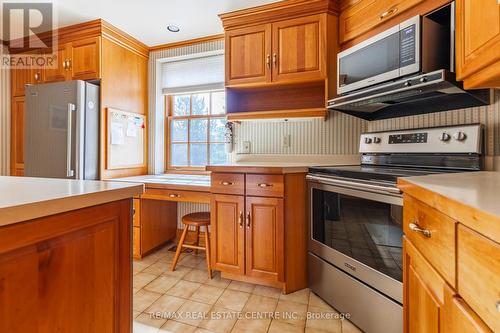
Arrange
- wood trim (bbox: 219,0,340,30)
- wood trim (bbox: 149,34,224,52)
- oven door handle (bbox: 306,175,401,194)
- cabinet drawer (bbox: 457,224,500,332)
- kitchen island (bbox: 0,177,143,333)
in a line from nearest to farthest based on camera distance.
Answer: cabinet drawer (bbox: 457,224,500,332), kitchen island (bbox: 0,177,143,333), oven door handle (bbox: 306,175,401,194), wood trim (bbox: 219,0,340,30), wood trim (bbox: 149,34,224,52)

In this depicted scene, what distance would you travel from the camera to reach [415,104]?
165cm

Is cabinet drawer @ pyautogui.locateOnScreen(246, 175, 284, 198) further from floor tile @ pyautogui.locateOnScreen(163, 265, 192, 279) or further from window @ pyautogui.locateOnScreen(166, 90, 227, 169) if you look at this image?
window @ pyautogui.locateOnScreen(166, 90, 227, 169)

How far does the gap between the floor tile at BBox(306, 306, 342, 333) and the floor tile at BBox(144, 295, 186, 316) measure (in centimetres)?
88

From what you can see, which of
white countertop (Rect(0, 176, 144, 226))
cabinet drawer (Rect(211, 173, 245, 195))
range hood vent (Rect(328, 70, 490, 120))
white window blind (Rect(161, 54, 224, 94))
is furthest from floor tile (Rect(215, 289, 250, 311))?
white window blind (Rect(161, 54, 224, 94))

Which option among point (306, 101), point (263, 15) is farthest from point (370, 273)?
point (263, 15)

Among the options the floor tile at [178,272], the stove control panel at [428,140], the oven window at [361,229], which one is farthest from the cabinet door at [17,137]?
the stove control panel at [428,140]

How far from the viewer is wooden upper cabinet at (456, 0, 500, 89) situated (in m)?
0.88

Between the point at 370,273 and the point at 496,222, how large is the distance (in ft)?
3.55

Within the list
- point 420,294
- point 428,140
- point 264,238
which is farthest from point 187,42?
point 420,294

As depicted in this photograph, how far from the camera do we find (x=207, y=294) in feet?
6.18

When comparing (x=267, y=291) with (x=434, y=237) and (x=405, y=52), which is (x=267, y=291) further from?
(x=405, y=52)

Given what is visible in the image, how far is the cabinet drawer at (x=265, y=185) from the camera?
1825 millimetres

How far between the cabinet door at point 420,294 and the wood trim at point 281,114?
134cm

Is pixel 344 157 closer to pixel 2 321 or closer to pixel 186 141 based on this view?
pixel 186 141
